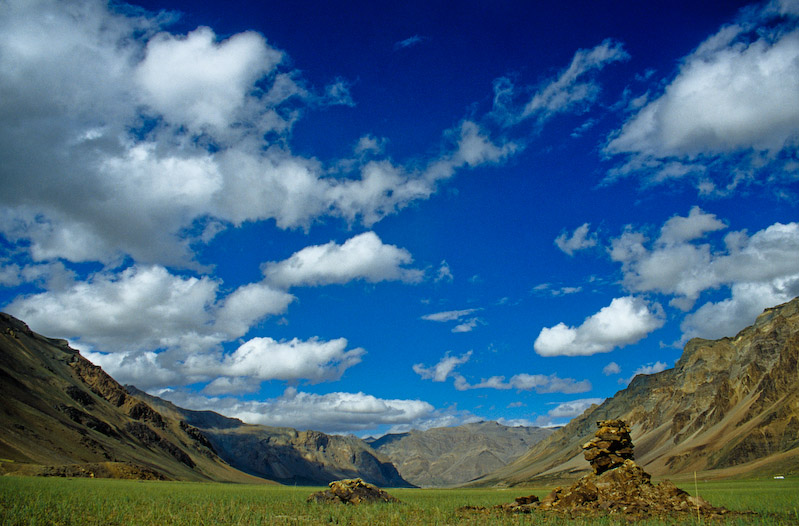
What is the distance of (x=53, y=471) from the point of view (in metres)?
71.1

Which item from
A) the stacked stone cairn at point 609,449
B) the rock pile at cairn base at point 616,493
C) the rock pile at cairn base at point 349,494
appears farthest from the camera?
the rock pile at cairn base at point 349,494

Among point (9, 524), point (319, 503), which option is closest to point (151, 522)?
point (9, 524)

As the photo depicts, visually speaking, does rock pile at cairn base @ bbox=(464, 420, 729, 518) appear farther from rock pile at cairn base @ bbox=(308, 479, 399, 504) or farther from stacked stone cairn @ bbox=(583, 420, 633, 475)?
rock pile at cairn base @ bbox=(308, 479, 399, 504)

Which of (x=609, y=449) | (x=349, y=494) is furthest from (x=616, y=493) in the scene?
(x=349, y=494)

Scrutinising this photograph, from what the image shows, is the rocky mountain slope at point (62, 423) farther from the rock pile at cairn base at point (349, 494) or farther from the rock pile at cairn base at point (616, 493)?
the rock pile at cairn base at point (616, 493)

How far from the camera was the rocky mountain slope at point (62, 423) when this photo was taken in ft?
315

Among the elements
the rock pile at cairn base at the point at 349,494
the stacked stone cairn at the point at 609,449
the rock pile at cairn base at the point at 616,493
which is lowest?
the rock pile at cairn base at the point at 349,494

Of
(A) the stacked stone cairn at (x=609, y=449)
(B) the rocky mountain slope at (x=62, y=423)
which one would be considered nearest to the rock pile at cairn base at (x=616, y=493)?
(A) the stacked stone cairn at (x=609, y=449)

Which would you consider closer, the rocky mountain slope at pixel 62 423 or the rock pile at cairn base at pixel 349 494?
the rock pile at cairn base at pixel 349 494

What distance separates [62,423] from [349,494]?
453ft

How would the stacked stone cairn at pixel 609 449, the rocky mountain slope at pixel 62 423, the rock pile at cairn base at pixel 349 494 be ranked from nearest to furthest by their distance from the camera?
1. the stacked stone cairn at pixel 609 449
2. the rock pile at cairn base at pixel 349 494
3. the rocky mountain slope at pixel 62 423

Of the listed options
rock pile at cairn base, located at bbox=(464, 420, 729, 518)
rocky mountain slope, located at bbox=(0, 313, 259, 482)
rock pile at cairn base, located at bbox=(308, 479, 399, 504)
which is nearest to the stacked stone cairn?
rock pile at cairn base, located at bbox=(464, 420, 729, 518)

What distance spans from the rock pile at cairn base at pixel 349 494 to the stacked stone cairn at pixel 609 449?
46.1ft

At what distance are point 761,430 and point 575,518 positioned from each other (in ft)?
532
